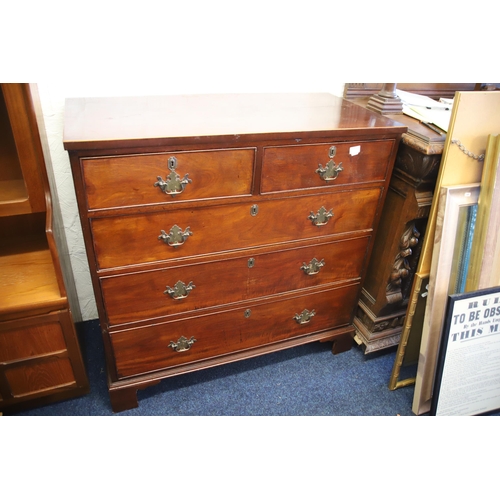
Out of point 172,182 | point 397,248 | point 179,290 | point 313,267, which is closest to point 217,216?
Result: point 172,182

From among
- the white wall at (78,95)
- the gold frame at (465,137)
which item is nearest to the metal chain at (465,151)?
the gold frame at (465,137)

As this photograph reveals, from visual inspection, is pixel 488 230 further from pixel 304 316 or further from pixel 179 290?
pixel 179 290

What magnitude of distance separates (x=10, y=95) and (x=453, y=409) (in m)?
1.77

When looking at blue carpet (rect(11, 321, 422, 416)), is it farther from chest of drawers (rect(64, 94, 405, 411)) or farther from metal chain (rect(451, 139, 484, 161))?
metal chain (rect(451, 139, 484, 161))

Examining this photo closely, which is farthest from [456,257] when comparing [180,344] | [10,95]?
[10,95]

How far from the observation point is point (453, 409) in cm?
155

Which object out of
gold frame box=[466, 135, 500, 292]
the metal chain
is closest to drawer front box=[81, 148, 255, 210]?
the metal chain

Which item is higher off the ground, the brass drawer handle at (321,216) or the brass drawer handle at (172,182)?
the brass drawer handle at (172,182)

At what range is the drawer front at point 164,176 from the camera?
106 cm

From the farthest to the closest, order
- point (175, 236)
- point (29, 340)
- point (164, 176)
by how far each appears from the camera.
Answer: point (29, 340)
point (175, 236)
point (164, 176)

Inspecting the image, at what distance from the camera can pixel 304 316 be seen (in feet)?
5.44

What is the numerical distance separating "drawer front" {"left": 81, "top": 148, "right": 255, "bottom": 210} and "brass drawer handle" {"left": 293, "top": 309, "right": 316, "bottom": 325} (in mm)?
651

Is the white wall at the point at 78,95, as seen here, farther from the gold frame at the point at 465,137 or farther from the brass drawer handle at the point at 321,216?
the gold frame at the point at 465,137

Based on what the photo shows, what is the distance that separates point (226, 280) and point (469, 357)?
36.5 inches
